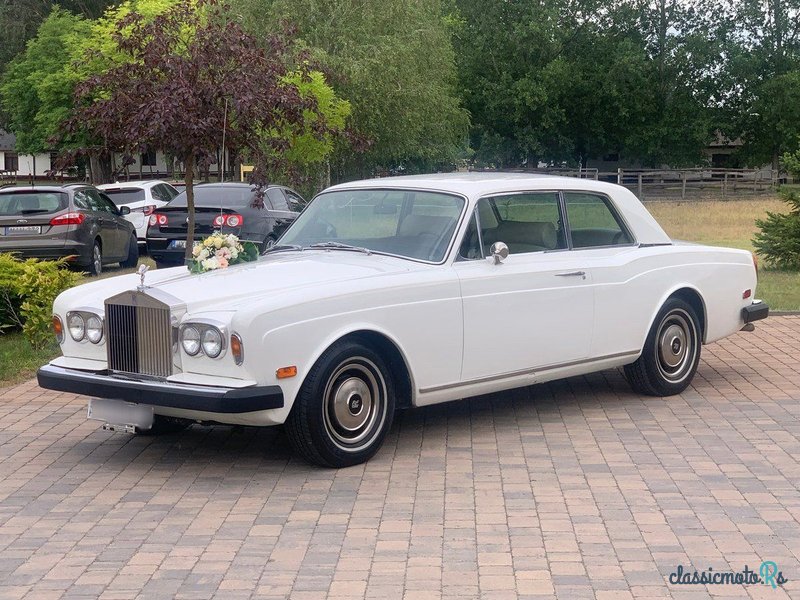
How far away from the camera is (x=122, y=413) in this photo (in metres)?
7.01

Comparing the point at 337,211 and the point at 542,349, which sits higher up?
the point at 337,211

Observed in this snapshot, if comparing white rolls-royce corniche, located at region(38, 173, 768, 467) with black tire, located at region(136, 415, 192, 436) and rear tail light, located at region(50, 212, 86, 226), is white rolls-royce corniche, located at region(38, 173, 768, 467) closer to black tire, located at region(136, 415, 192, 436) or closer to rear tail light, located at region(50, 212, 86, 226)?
black tire, located at region(136, 415, 192, 436)

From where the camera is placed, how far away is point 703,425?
8148 millimetres

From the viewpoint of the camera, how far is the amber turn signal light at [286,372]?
6.61 meters

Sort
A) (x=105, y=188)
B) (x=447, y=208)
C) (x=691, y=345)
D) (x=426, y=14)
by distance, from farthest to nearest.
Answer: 1. (x=426, y=14)
2. (x=105, y=188)
3. (x=691, y=345)
4. (x=447, y=208)

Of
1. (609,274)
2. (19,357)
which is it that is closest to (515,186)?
(609,274)

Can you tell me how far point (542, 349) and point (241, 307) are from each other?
2.34m

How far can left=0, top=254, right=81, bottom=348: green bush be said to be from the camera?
11.3 meters

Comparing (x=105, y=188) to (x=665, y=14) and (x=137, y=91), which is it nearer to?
(x=137, y=91)

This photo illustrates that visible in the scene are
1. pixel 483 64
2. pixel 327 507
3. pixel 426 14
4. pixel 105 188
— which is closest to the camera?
pixel 327 507

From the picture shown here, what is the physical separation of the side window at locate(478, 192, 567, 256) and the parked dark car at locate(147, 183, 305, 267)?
10857mm

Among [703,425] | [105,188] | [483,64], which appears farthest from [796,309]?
[483,64]

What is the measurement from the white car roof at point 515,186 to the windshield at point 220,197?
1098 centimetres

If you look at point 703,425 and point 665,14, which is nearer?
point 703,425
